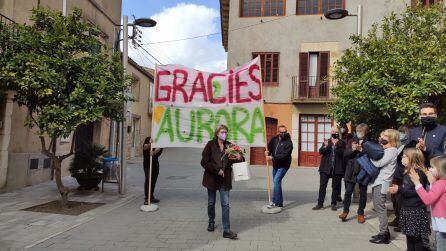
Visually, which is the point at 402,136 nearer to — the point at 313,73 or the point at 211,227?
the point at 211,227

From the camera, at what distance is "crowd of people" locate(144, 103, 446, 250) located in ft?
15.3

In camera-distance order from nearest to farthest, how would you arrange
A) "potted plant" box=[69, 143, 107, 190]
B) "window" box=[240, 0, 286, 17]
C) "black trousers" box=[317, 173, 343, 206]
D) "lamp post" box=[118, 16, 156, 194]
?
"black trousers" box=[317, 173, 343, 206]
"lamp post" box=[118, 16, 156, 194]
"potted plant" box=[69, 143, 107, 190]
"window" box=[240, 0, 286, 17]

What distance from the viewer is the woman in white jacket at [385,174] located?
6.21 meters

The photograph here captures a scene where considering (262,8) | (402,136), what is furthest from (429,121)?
(262,8)

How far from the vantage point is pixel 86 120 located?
7816 millimetres

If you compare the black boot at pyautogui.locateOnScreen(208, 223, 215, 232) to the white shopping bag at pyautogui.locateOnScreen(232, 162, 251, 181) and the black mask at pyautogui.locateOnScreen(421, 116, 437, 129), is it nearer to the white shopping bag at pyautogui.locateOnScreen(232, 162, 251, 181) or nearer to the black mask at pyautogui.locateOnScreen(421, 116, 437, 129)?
→ the white shopping bag at pyautogui.locateOnScreen(232, 162, 251, 181)

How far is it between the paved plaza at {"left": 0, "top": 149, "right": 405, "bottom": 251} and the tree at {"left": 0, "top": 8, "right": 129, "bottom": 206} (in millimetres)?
1357

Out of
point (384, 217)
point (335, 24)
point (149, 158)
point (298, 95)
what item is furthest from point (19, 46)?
point (335, 24)

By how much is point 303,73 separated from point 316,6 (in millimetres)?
3617

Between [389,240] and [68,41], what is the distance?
6.86 metres

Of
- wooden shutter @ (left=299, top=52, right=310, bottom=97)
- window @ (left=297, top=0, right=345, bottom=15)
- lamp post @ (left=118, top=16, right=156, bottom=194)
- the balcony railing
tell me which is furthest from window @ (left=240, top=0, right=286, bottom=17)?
lamp post @ (left=118, top=16, right=156, bottom=194)

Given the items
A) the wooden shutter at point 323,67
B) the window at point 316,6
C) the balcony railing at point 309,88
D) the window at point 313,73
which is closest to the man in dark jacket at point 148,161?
the balcony railing at point 309,88

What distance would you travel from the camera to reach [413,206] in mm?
5031

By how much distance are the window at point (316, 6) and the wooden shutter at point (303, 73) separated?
229 cm
